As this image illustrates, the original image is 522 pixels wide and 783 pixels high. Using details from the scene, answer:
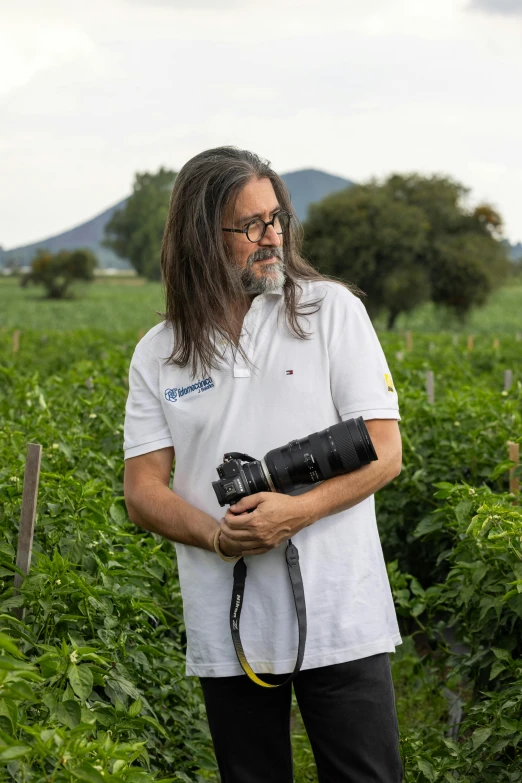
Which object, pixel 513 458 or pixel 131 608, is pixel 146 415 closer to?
pixel 131 608

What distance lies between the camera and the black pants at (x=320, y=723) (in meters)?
2.55

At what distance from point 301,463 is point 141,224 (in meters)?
124

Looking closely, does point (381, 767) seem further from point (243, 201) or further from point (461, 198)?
point (461, 198)

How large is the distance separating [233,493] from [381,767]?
2.62 ft

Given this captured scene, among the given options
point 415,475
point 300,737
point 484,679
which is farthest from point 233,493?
point 415,475

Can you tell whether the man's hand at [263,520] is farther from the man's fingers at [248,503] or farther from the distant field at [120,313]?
the distant field at [120,313]

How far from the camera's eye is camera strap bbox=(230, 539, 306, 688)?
8.21 ft

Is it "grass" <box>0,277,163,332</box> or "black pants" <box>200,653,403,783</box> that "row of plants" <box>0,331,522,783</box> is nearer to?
"black pants" <box>200,653,403,783</box>

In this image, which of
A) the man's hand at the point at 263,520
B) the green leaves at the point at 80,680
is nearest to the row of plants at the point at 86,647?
the green leaves at the point at 80,680

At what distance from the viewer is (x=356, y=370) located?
2561mm

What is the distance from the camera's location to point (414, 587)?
453 centimetres

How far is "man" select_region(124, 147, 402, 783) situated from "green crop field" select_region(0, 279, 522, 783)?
32 centimetres

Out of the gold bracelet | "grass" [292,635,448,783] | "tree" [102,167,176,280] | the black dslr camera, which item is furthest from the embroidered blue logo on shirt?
"tree" [102,167,176,280]

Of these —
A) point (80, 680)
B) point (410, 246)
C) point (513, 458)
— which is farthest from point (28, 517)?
point (410, 246)
